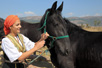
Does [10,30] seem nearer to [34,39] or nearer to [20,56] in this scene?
[20,56]

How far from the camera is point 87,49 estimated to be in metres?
2.56

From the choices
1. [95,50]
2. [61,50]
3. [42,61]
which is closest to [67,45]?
[61,50]

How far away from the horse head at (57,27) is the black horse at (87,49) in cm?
55

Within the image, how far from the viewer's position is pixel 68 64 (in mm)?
2545

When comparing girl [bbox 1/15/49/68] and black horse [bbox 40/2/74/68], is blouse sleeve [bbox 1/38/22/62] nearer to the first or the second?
girl [bbox 1/15/49/68]

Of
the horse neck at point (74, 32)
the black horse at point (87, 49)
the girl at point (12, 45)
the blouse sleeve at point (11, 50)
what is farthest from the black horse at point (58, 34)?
the blouse sleeve at point (11, 50)

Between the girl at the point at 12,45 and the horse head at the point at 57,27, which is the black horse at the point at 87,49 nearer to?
the horse head at the point at 57,27

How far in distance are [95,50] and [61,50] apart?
2.94ft

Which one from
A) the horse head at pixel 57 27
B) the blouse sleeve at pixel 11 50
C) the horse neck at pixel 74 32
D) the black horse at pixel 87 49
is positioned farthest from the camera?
the horse neck at pixel 74 32

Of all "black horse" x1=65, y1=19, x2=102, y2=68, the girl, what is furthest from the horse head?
the girl

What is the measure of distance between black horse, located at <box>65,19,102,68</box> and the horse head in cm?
55

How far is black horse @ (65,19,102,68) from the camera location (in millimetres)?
2449

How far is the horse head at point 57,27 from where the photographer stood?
227 centimetres

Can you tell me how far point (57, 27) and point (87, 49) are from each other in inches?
38.9
